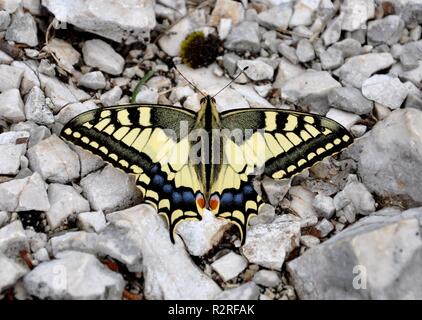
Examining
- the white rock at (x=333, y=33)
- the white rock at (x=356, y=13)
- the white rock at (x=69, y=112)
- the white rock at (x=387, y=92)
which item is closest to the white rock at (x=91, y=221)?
the white rock at (x=69, y=112)

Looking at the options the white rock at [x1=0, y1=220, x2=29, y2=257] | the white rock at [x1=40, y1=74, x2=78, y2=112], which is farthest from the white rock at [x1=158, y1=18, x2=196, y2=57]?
A: the white rock at [x1=0, y1=220, x2=29, y2=257]

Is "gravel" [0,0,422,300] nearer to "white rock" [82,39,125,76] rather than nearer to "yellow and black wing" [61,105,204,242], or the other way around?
"white rock" [82,39,125,76]

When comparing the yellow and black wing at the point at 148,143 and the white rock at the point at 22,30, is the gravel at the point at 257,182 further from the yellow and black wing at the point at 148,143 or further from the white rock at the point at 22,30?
the yellow and black wing at the point at 148,143

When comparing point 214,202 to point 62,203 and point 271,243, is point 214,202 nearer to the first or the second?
point 271,243

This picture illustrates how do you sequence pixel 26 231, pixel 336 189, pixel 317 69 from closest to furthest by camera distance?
pixel 26 231
pixel 336 189
pixel 317 69

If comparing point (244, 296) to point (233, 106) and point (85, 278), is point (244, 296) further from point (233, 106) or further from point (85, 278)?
point (233, 106)

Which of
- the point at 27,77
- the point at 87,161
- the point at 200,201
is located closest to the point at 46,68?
the point at 27,77
